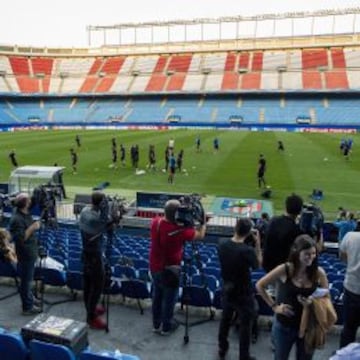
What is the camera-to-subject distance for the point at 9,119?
59.4 meters

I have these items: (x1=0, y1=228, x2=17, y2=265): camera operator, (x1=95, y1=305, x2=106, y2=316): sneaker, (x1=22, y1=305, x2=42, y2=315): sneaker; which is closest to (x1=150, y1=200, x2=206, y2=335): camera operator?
(x1=95, y1=305, x2=106, y2=316): sneaker

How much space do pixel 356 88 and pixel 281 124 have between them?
41.8ft

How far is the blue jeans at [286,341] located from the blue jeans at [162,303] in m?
1.83

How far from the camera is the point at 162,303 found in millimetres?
5992

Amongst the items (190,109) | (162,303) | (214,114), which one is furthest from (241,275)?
(190,109)

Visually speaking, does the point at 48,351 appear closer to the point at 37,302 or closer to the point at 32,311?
the point at 32,311

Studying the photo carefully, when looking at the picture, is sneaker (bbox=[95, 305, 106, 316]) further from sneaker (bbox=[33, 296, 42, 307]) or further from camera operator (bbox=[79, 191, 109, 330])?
sneaker (bbox=[33, 296, 42, 307])

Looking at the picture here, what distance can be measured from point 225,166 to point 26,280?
21.4m

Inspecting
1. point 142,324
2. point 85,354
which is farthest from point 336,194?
point 85,354

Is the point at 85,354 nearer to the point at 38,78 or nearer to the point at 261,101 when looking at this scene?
the point at 261,101

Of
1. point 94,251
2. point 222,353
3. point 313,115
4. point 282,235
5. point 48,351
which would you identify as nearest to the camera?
point 48,351

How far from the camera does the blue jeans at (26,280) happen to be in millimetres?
6305

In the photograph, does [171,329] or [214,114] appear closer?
[171,329]

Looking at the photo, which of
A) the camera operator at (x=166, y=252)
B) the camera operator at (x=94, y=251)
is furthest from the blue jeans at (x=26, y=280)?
the camera operator at (x=166, y=252)
